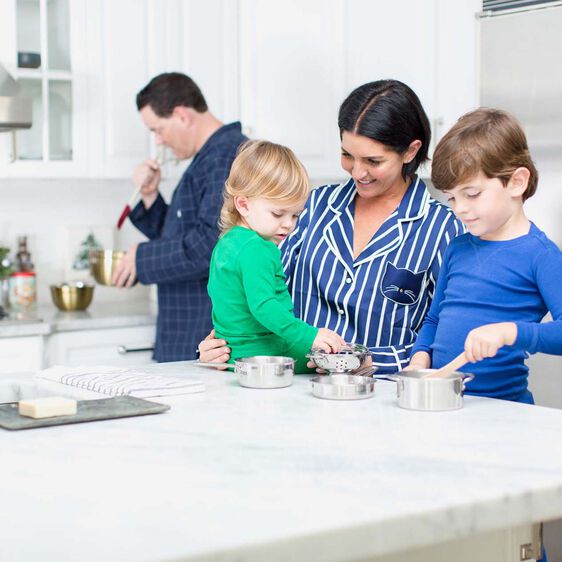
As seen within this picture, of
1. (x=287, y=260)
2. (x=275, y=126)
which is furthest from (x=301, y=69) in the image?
(x=287, y=260)

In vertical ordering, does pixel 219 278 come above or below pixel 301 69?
below

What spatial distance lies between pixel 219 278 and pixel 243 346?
0.15m

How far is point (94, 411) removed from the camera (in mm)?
1567

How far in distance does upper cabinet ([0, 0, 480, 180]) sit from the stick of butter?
2130mm

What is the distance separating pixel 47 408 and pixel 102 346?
2070mm

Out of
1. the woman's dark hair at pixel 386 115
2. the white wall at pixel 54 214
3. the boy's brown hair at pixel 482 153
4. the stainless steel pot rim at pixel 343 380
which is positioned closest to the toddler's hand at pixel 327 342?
the stainless steel pot rim at pixel 343 380

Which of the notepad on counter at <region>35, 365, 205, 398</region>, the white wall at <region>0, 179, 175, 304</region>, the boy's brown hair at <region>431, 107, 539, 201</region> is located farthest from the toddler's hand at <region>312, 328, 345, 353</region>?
the white wall at <region>0, 179, 175, 304</region>

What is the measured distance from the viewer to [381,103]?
222 centimetres

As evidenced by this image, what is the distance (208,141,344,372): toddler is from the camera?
199 centimetres

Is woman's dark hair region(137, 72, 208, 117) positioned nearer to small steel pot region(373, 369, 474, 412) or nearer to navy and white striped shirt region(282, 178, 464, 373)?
navy and white striped shirt region(282, 178, 464, 373)

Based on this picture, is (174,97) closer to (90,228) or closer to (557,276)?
(90,228)

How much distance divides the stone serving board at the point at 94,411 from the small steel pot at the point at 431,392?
38cm

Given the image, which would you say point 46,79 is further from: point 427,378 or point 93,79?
point 427,378

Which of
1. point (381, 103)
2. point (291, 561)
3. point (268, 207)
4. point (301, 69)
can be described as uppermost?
point (301, 69)
